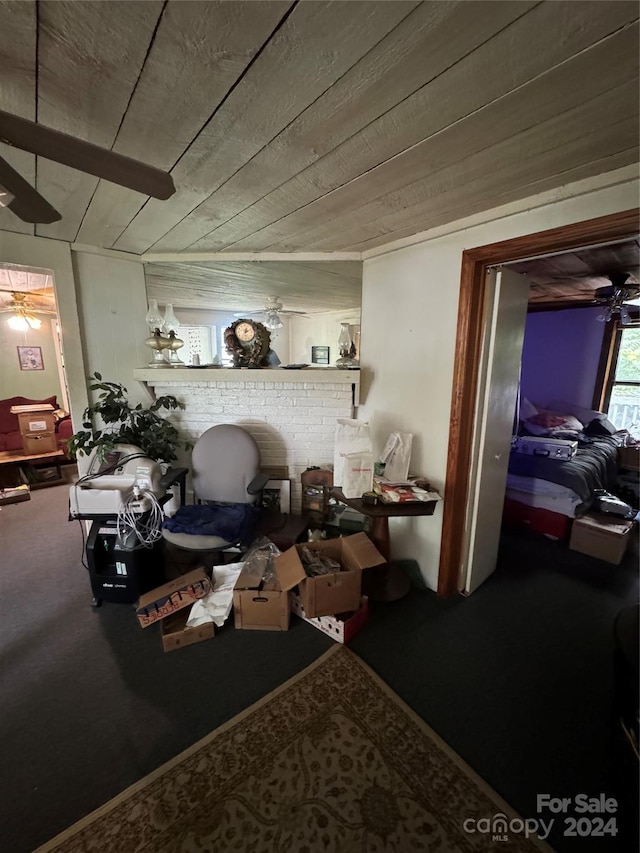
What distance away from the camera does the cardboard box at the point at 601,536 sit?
2.53 metres

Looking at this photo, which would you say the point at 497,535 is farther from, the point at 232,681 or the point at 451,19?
the point at 451,19

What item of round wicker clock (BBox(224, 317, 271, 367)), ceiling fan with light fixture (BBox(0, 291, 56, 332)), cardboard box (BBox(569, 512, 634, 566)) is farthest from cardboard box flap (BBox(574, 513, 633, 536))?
ceiling fan with light fixture (BBox(0, 291, 56, 332))

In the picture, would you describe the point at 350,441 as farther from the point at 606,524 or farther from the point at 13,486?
the point at 13,486

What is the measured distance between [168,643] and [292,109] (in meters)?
2.27

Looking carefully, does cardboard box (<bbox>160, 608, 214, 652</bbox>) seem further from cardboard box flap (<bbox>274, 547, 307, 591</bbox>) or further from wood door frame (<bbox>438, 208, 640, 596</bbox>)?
wood door frame (<bbox>438, 208, 640, 596</bbox>)

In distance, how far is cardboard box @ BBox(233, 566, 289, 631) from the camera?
1804mm

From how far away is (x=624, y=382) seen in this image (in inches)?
168

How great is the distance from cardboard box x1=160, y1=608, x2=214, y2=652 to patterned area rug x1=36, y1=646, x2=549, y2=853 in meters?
0.49

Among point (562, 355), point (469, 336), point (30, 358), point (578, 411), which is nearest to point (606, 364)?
point (562, 355)

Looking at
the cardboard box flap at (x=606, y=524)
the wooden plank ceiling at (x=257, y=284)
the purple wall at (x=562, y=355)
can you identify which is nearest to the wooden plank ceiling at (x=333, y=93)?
the wooden plank ceiling at (x=257, y=284)

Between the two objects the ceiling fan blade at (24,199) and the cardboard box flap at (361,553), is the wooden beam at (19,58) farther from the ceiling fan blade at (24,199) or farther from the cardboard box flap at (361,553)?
the cardboard box flap at (361,553)

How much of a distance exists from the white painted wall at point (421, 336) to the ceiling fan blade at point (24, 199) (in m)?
1.69

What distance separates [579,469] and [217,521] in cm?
289

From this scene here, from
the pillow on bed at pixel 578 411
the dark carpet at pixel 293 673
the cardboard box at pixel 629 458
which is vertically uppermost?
the pillow on bed at pixel 578 411
